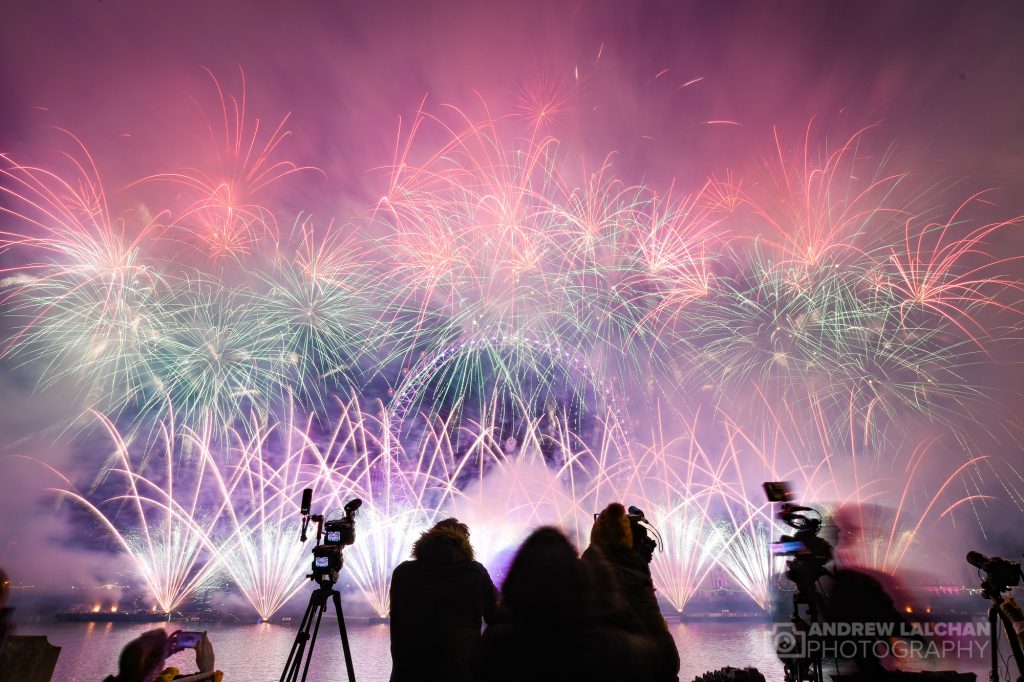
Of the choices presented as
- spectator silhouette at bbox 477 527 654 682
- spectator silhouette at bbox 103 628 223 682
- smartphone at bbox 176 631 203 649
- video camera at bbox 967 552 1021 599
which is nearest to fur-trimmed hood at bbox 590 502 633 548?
spectator silhouette at bbox 477 527 654 682

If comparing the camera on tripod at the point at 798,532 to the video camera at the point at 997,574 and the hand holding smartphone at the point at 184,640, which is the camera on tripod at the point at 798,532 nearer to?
the video camera at the point at 997,574

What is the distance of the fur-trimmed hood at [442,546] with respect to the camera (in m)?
4.29

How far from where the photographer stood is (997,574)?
6.36 meters

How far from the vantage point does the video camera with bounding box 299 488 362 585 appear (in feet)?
24.5

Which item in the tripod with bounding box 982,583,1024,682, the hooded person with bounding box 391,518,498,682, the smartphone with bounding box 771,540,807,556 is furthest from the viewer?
the tripod with bounding box 982,583,1024,682

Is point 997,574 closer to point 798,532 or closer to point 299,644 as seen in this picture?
point 798,532

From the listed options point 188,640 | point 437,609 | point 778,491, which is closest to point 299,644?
point 188,640

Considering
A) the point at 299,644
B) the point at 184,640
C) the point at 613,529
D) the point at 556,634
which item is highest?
the point at 613,529

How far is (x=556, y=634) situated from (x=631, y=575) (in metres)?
1.58

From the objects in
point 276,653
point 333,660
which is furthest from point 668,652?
point 276,653

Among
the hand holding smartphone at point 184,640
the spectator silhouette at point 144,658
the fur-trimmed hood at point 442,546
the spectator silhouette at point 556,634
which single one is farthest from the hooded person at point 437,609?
the hand holding smartphone at point 184,640

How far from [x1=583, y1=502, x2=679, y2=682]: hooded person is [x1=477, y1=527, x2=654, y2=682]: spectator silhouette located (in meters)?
0.80

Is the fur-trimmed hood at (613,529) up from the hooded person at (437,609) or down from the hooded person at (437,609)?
up

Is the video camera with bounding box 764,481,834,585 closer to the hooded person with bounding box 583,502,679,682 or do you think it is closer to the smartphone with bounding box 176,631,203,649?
the hooded person with bounding box 583,502,679,682
